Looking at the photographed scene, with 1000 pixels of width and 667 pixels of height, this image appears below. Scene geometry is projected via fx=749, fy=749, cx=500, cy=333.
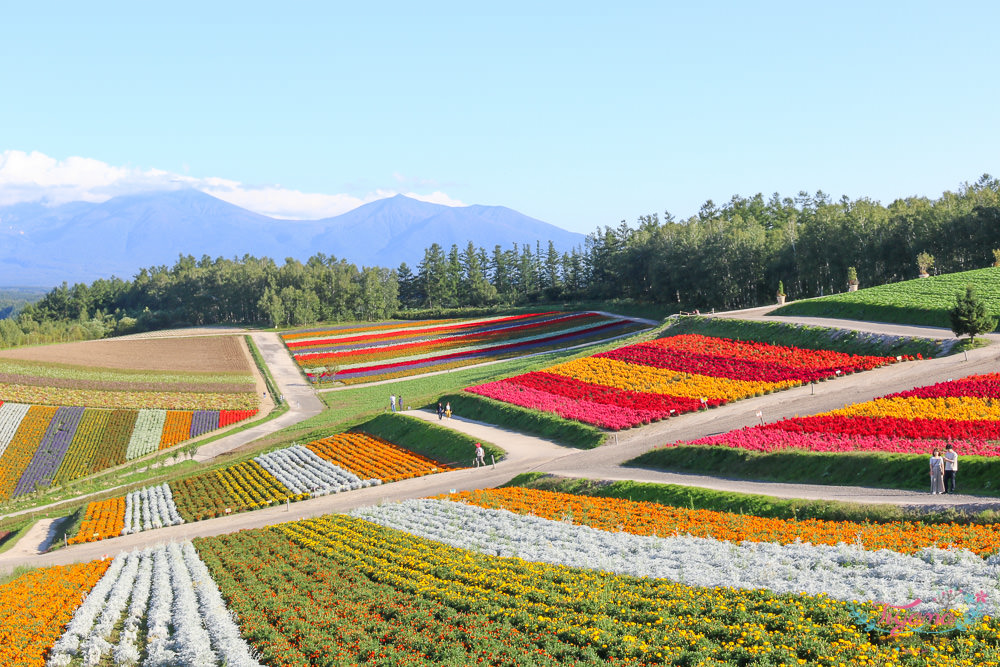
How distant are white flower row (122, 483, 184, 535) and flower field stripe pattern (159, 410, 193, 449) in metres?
10.7

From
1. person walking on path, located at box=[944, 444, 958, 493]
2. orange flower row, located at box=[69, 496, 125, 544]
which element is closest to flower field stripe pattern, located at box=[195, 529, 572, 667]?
orange flower row, located at box=[69, 496, 125, 544]

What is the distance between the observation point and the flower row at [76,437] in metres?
40.4

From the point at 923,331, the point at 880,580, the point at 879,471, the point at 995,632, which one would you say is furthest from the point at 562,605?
the point at 923,331

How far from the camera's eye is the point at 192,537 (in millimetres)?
26969

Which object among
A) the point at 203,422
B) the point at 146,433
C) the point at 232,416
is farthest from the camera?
the point at 232,416

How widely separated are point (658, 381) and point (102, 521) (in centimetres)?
2709

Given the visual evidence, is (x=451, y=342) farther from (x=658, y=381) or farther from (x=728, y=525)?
(x=728, y=525)

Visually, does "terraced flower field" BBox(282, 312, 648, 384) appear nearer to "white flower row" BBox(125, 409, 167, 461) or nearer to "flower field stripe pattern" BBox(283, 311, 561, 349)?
"flower field stripe pattern" BBox(283, 311, 561, 349)

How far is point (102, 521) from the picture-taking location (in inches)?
1200

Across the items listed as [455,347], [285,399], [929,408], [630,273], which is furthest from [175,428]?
[630,273]

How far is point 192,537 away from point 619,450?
Answer: 16541 millimetres

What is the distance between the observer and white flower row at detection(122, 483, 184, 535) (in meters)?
29.3

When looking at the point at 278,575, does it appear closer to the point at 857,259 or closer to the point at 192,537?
the point at 192,537

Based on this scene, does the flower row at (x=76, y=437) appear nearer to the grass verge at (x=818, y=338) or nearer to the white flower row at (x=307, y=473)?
the white flower row at (x=307, y=473)
